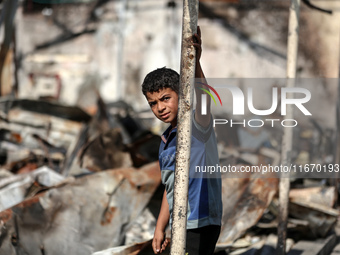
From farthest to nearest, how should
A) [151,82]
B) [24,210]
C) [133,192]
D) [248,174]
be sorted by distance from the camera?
[248,174]
[133,192]
[24,210]
[151,82]

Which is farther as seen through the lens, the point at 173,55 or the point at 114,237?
the point at 173,55

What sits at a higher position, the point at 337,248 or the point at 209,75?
the point at 209,75

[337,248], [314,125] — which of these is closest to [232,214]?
[337,248]

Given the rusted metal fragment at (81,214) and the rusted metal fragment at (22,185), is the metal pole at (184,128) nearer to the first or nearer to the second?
the rusted metal fragment at (81,214)

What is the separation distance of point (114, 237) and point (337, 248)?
1981 mm

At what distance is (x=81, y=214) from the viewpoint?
348 centimetres

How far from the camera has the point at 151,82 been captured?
2205 millimetres

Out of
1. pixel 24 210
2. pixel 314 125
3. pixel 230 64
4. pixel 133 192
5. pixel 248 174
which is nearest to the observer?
pixel 24 210

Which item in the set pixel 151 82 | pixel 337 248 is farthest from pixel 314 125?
pixel 151 82

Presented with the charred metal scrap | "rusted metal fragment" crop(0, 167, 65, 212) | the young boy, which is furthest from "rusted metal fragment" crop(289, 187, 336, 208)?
the charred metal scrap

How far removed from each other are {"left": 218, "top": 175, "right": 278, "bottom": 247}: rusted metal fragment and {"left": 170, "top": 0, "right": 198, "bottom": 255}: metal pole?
62.4 inches

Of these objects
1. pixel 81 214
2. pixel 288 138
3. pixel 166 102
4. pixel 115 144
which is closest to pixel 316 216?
pixel 288 138

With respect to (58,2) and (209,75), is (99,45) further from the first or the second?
(209,75)

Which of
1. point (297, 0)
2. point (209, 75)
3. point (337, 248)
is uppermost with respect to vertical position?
point (297, 0)
